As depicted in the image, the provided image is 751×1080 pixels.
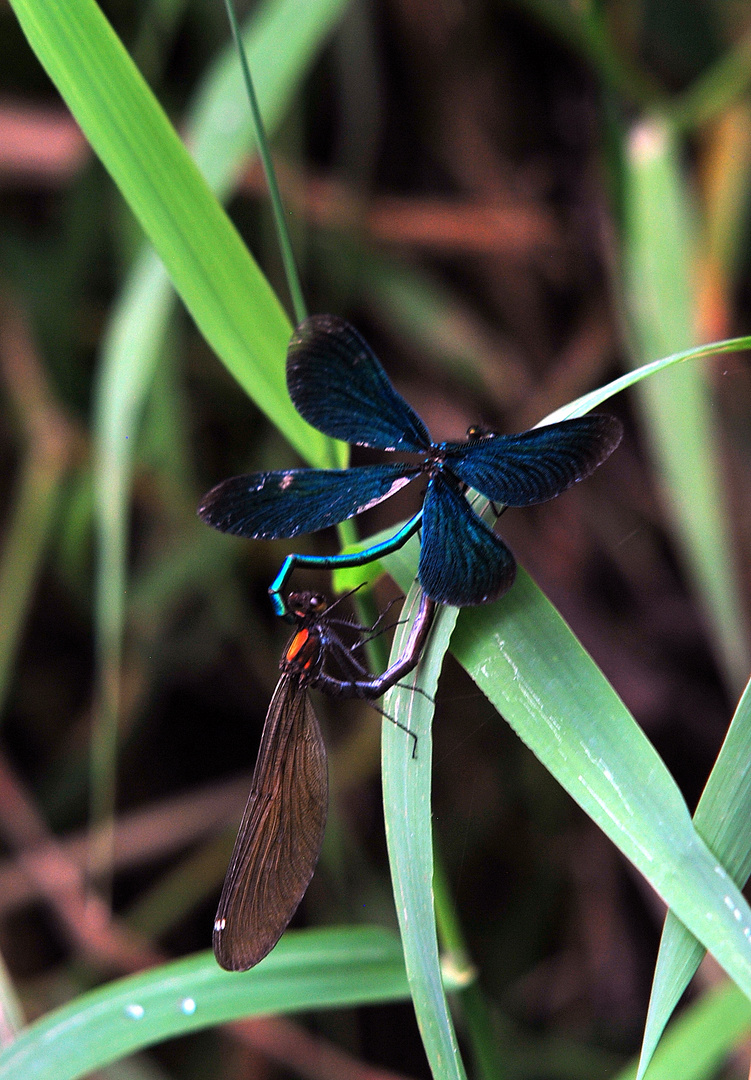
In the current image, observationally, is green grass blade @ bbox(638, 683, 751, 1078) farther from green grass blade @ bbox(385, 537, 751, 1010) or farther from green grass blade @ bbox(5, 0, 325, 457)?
green grass blade @ bbox(5, 0, 325, 457)

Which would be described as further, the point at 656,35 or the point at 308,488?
the point at 656,35

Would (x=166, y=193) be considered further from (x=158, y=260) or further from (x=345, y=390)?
(x=158, y=260)

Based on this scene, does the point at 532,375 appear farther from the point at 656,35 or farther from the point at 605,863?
the point at 605,863

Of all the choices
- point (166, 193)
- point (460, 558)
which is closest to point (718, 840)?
point (460, 558)

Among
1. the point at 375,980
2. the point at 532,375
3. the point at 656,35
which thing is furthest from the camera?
the point at 532,375

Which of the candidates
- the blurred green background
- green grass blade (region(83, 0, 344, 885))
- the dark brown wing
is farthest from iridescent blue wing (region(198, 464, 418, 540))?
the blurred green background

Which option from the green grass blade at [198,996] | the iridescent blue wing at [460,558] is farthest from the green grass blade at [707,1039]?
the iridescent blue wing at [460,558]

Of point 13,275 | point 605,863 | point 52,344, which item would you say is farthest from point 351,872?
point 13,275
